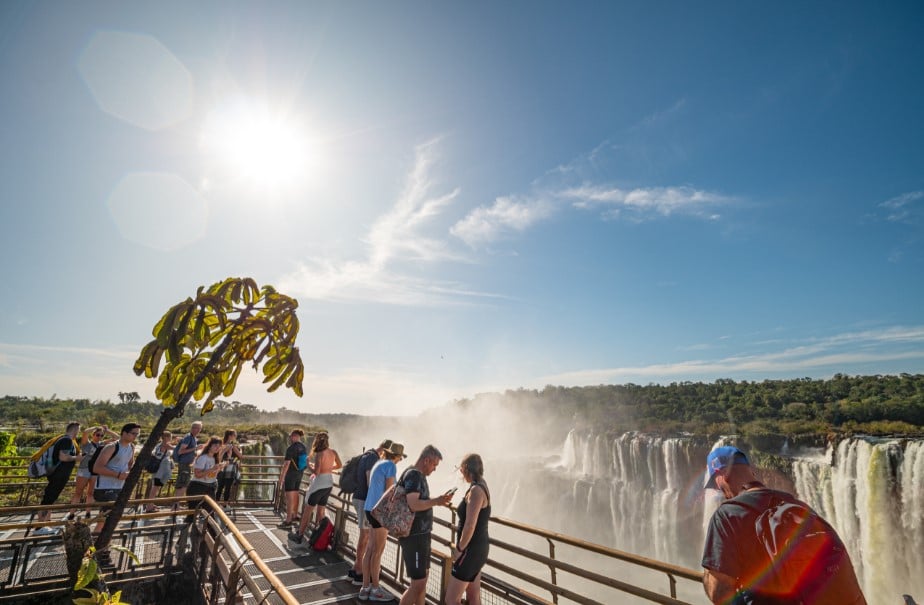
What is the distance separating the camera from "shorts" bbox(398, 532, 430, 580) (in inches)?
151

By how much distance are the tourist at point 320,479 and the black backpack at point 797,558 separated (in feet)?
20.1

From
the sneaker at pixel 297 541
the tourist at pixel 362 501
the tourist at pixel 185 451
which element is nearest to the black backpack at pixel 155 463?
the tourist at pixel 185 451

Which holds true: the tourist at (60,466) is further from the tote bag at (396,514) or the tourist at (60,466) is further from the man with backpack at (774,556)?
the man with backpack at (774,556)

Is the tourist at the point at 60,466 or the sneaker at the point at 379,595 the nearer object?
the sneaker at the point at 379,595

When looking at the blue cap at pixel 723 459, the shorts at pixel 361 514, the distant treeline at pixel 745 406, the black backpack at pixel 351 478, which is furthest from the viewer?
the distant treeline at pixel 745 406

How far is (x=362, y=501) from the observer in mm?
5551

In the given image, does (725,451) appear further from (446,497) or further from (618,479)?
(618,479)

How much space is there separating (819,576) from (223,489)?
11048 mm

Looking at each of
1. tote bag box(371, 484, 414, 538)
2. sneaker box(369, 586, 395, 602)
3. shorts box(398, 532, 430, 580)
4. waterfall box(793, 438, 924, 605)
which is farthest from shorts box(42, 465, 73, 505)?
waterfall box(793, 438, 924, 605)

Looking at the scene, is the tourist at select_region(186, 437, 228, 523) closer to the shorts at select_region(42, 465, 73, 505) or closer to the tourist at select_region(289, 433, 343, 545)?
the shorts at select_region(42, 465, 73, 505)

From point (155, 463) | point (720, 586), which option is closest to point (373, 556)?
point (720, 586)

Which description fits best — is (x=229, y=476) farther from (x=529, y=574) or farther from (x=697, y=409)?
(x=697, y=409)

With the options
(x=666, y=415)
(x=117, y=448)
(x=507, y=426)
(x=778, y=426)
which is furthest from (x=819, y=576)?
(x=507, y=426)

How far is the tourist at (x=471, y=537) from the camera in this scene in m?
3.56
